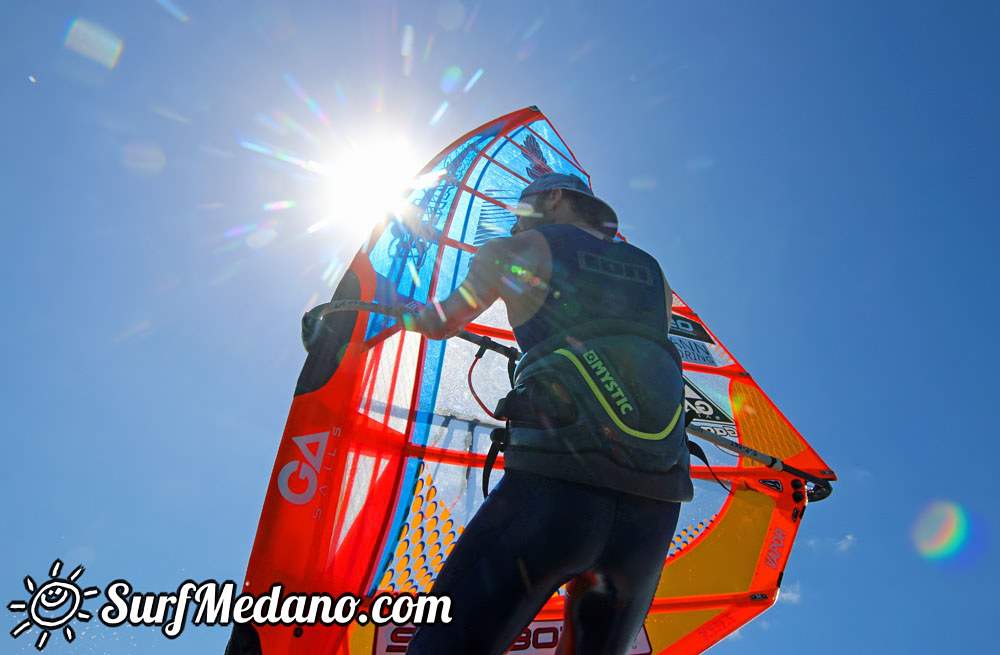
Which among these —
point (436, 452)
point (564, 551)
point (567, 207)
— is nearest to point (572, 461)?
point (564, 551)

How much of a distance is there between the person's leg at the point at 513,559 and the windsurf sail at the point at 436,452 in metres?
0.93

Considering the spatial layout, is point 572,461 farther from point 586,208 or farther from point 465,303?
point 586,208

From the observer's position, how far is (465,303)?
1665 millimetres

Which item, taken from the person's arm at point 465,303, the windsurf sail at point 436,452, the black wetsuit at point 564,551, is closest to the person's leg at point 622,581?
the black wetsuit at point 564,551

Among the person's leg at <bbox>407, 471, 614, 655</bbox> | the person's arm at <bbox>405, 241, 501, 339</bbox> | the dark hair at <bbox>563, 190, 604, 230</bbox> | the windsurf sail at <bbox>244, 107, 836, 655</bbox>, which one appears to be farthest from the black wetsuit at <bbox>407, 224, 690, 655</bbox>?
the windsurf sail at <bbox>244, 107, 836, 655</bbox>

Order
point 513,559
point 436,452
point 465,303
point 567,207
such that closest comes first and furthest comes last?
point 513,559 → point 465,303 → point 567,207 → point 436,452

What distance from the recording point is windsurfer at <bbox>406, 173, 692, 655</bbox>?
4.44 feet

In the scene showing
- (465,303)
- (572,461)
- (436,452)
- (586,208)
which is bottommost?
(572,461)

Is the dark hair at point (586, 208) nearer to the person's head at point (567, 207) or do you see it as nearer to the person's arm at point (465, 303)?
the person's head at point (567, 207)

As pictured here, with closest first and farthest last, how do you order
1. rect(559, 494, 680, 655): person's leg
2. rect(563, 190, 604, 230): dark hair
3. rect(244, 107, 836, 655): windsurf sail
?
rect(559, 494, 680, 655): person's leg < rect(563, 190, 604, 230): dark hair < rect(244, 107, 836, 655): windsurf sail

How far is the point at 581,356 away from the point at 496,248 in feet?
1.35

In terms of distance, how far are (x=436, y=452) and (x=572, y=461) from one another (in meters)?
1.44

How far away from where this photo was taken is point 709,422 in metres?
3.61

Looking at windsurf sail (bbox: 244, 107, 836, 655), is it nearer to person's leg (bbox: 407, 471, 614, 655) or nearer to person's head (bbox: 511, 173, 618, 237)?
person's head (bbox: 511, 173, 618, 237)
